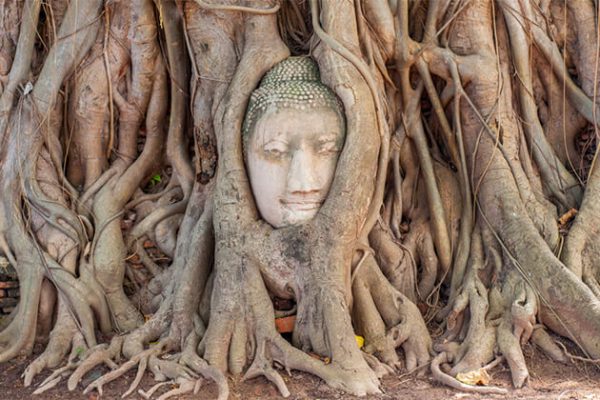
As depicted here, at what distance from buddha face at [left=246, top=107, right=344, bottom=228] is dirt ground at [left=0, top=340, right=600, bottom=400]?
2.97 feet

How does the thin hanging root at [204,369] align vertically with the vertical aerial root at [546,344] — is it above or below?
below

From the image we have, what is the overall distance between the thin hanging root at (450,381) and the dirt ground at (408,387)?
0.09ft

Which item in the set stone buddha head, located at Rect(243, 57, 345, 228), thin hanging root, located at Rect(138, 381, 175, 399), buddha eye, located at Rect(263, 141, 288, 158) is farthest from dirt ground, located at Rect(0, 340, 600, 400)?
buddha eye, located at Rect(263, 141, 288, 158)

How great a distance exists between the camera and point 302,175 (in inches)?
133

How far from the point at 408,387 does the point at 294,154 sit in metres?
1.34

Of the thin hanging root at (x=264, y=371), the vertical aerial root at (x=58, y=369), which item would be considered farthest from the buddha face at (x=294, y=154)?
the vertical aerial root at (x=58, y=369)

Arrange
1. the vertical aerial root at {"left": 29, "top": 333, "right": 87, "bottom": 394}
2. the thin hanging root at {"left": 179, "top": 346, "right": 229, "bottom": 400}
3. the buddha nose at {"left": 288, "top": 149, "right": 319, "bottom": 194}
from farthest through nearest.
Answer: the buddha nose at {"left": 288, "top": 149, "right": 319, "bottom": 194}, the vertical aerial root at {"left": 29, "top": 333, "right": 87, "bottom": 394}, the thin hanging root at {"left": 179, "top": 346, "right": 229, "bottom": 400}

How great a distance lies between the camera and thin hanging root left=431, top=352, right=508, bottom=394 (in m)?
2.98

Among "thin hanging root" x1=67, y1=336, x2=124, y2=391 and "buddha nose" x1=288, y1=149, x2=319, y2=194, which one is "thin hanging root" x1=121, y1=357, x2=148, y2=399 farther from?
"buddha nose" x1=288, y1=149, x2=319, y2=194

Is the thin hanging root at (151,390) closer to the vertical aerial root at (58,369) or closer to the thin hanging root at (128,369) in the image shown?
the thin hanging root at (128,369)

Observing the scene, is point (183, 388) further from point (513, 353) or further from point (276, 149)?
point (513, 353)

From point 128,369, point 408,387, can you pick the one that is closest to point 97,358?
point 128,369

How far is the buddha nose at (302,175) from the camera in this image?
133 inches

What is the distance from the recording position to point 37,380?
331cm
